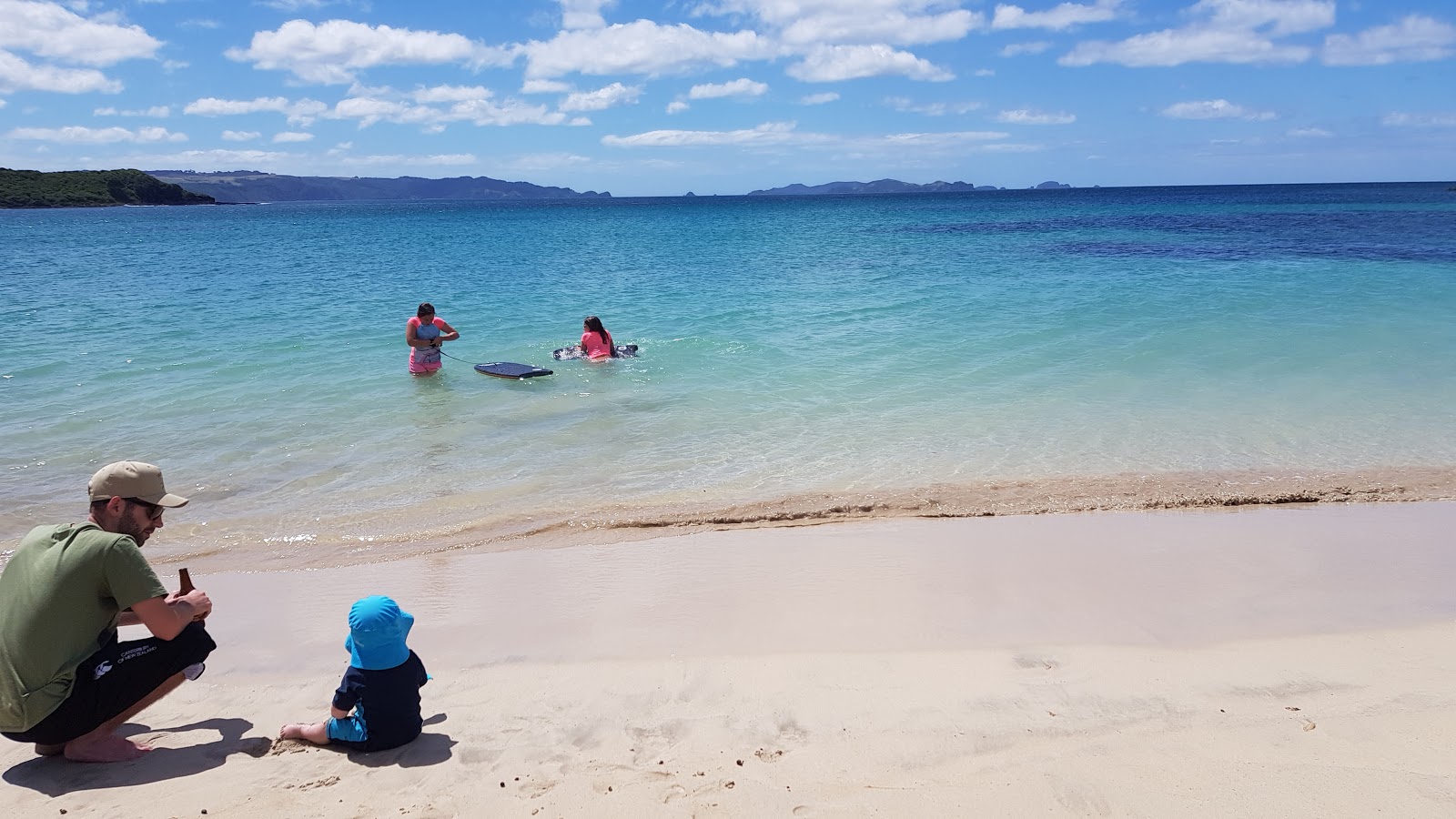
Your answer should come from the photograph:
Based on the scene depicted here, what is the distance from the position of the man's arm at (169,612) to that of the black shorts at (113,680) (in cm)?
11

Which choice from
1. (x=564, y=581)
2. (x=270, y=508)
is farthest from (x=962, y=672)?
(x=270, y=508)

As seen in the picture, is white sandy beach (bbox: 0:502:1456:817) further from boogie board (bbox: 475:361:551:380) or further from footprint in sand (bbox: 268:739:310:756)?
boogie board (bbox: 475:361:551:380)

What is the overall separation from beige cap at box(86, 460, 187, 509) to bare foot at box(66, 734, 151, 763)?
0.93 m

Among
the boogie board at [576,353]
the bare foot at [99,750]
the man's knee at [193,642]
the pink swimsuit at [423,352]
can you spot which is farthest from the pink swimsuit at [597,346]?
the bare foot at [99,750]

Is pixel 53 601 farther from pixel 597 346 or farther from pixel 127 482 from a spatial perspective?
pixel 597 346

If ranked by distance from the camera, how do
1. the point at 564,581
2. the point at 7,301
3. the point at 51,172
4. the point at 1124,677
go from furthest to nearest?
1. the point at 51,172
2. the point at 7,301
3. the point at 564,581
4. the point at 1124,677

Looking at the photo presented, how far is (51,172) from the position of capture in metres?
120

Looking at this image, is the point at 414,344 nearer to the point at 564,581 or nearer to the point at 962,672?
the point at 564,581

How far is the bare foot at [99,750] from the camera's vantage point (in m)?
3.55

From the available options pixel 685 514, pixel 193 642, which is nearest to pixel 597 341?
pixel 685 514

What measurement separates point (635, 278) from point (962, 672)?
68.4ft

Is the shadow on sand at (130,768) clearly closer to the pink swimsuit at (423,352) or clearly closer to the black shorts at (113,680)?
the black shorts at (113,680)

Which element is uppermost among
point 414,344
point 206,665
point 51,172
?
point 51,172

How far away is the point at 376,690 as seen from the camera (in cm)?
364
